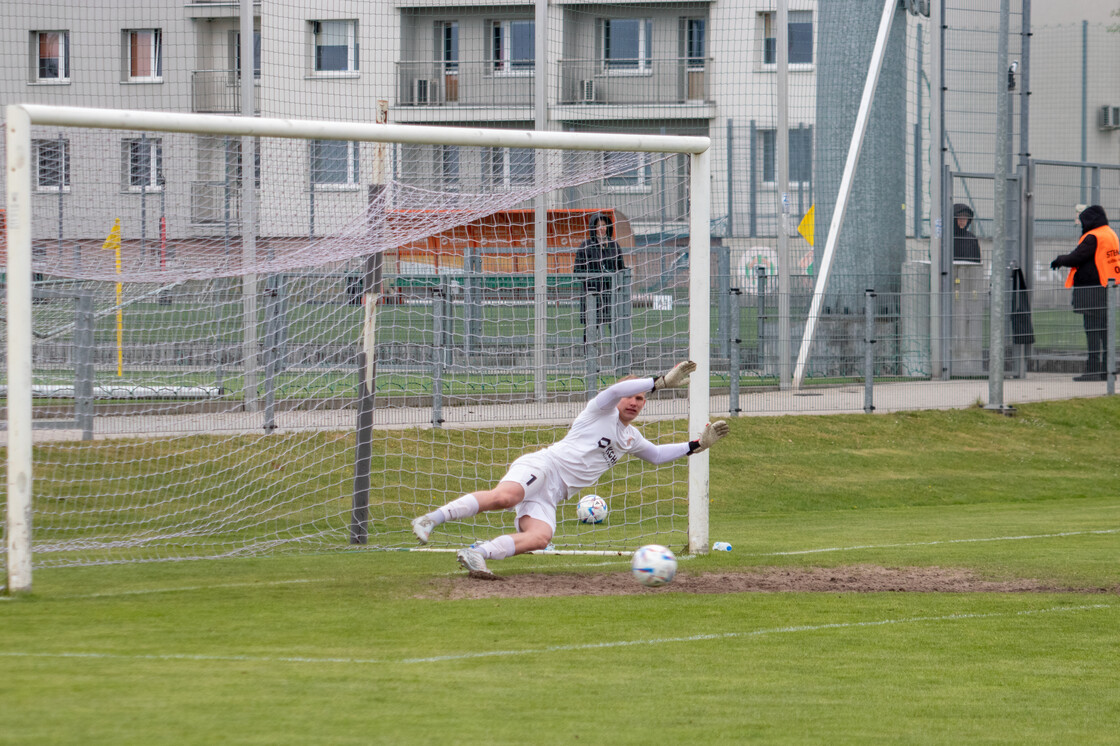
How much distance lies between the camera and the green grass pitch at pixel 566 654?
4727 mm

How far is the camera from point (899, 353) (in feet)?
53.5

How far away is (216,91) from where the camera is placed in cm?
1388

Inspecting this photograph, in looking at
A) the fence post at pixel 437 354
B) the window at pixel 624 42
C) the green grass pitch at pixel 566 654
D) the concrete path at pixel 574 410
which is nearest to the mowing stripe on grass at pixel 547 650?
the green grass pitch at pixel 566 654

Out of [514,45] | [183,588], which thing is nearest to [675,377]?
[183,588]

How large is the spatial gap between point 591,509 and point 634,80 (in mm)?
9729

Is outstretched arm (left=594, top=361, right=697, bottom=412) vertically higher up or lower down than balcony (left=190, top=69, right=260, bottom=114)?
lower down

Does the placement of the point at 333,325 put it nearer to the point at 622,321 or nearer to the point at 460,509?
the point at 622,321

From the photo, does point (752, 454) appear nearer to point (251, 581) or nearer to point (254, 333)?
Result: point (254, 333)

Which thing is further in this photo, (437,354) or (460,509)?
(437,354)

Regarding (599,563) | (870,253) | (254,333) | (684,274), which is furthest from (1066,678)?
(870,253)

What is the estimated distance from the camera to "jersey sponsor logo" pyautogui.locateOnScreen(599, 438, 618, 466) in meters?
8.63

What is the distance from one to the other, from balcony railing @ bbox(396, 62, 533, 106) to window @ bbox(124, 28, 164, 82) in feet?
10.6

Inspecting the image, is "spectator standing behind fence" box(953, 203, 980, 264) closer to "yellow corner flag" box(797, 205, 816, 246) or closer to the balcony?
"yellow corner flag" box(797, 205, 816, 246)

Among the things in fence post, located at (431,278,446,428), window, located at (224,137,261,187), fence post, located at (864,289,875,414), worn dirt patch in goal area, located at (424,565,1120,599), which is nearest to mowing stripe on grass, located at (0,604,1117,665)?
worn dirt patch in goal area, located at (424,565,1120,599)
